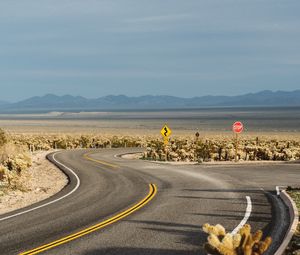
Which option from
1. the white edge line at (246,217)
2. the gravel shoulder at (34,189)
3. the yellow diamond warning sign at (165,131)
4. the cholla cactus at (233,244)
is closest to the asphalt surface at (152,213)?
the white edge line at (246,217)

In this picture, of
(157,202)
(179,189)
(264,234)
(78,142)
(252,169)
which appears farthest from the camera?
(78,142)

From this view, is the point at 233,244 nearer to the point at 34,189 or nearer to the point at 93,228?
the point at 93,228

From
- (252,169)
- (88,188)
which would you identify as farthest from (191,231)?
(252,169)

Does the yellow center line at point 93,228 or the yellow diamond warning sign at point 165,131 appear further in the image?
the yellow diamond warning sign at point 165,131

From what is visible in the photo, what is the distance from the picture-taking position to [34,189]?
21672 mm

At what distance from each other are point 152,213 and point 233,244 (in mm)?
6128

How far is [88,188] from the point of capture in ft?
67.1

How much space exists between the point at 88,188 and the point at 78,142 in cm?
4175

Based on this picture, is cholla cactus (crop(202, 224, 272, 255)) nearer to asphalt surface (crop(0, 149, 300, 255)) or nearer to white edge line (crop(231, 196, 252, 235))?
asphalt surface (crop(0, 149, 300, 255))

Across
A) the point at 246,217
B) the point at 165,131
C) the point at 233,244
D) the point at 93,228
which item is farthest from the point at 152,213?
the point at 165,131

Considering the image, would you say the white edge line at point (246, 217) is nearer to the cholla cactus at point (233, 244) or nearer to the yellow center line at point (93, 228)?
the cholla cactus at point (233, 244)

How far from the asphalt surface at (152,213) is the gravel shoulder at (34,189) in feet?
2.63

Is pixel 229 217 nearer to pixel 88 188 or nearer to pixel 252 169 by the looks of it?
pixel 88 188

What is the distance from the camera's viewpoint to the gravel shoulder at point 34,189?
1770 cm
